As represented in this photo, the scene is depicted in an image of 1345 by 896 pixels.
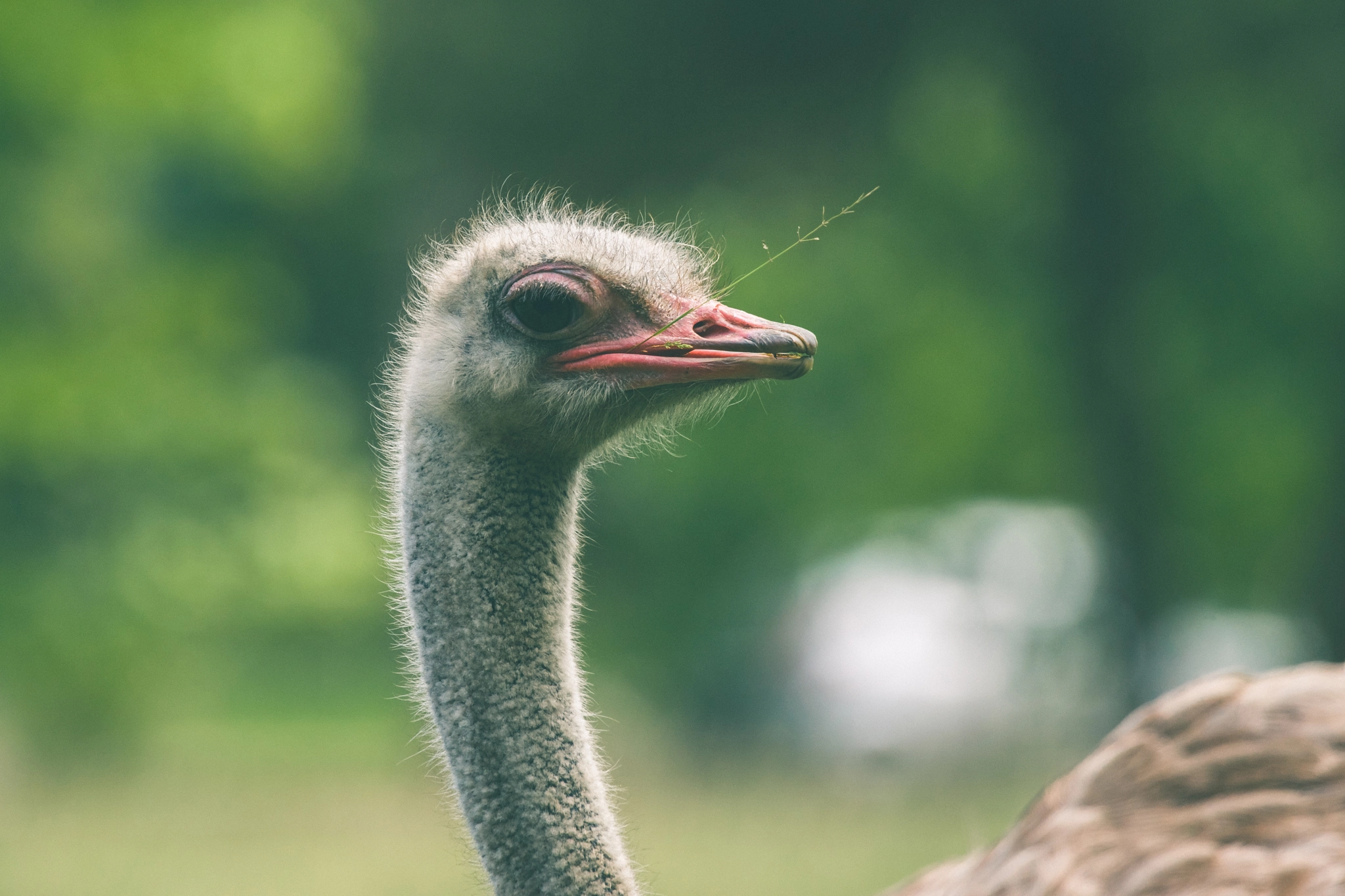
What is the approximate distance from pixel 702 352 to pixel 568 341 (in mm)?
277

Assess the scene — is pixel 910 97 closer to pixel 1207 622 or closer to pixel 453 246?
pixel 1207 622

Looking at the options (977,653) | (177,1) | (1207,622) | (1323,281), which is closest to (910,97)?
(1323,281)

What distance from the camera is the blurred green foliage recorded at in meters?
11.1

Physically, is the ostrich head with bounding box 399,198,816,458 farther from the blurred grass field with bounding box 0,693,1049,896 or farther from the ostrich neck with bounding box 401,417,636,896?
the blurred grass field with bounding box 0,693,1049,896

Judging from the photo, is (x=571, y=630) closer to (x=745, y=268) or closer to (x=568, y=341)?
(x=568, y=341)

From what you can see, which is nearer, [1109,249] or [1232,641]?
[1109,249]

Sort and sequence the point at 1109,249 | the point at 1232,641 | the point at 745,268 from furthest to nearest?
the point at 1232,641 → the point at 745,268 → the point at 1109,249

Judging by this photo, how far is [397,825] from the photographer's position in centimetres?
1020

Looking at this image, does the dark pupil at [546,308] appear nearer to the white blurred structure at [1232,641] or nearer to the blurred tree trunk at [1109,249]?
the blurred tree trunk at [1109,249]

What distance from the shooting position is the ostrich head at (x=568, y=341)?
113 inches

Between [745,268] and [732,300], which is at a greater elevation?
[745,268]

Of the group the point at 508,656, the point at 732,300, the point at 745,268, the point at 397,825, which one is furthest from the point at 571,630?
the point at 745,268

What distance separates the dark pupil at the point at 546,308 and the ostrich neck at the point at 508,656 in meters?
0.25

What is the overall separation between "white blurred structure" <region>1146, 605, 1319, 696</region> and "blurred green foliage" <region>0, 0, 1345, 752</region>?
2.12 feet
